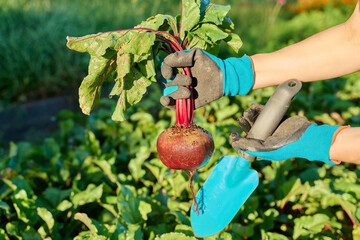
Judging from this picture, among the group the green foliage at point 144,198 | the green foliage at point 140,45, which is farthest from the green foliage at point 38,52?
the green foliage at point 140,45

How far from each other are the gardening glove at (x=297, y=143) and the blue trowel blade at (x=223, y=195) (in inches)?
9.1

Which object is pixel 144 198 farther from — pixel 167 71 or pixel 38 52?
pixel 38 52

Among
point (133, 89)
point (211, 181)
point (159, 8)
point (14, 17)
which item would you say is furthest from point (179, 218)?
point (159, 8)

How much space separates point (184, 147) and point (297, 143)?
0.50 metres

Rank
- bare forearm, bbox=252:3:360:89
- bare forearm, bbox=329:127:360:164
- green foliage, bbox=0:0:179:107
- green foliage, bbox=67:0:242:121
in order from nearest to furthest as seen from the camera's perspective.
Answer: bare forearm, bbox=329:127:360:164 < green foliage, bbox=67:0:242:121 < bare forearm, bbox=252:3:360:89 < green foliage, bbox=0:0:179:107

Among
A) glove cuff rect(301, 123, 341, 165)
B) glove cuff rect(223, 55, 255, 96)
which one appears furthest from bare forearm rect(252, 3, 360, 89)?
glove cuff rect(301, 123, 341, 165)

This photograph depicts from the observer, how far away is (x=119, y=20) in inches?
219

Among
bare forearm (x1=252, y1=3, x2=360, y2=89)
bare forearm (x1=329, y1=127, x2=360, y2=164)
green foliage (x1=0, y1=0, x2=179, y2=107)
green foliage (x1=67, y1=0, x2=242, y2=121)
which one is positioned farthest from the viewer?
green foliage (x1=0, y1=0, x2=179, y2=107)

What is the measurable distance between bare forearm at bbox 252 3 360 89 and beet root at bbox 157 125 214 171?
467mm

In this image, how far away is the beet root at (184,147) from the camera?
1.61 metres

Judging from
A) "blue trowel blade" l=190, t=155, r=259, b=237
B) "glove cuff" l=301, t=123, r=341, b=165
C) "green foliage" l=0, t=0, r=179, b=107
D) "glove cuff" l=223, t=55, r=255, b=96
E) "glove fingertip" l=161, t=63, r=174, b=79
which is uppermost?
"glove fingertip" l=161, t=63, r=174, b=79

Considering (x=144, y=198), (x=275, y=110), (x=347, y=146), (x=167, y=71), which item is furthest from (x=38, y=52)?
(x=347, y=146)

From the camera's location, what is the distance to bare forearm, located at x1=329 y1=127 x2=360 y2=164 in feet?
4.53

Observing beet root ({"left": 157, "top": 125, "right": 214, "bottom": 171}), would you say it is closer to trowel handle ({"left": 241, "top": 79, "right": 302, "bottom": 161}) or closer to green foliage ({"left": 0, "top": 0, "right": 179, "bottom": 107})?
trowel handle ({"left": 241, "top": 79, "right": 302, "bottom": 161})
